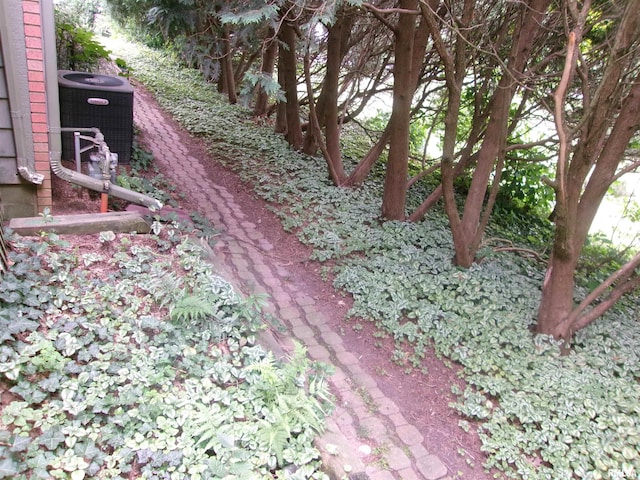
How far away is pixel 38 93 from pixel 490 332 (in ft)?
14.0

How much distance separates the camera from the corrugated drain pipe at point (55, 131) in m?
3.57

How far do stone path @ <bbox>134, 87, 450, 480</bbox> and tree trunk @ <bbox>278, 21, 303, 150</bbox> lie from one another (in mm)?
2189

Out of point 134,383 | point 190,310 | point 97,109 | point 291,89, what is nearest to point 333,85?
point 291,89

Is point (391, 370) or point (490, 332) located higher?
point (490, 332)

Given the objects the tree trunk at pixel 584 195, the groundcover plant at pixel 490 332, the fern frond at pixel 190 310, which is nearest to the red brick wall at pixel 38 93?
the fern frond at pixel 190 310

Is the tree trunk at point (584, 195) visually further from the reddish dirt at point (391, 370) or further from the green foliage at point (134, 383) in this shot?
the green foliage at point (134, 383)

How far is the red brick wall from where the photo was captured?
3449 millimetres

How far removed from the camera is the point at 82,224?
12.1 ft

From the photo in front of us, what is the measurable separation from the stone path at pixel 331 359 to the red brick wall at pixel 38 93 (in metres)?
1.60

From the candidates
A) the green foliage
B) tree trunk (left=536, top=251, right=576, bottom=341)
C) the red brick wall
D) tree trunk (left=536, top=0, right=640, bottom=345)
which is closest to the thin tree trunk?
tree trunk (left=536, top=0, right=640, bottom=345)

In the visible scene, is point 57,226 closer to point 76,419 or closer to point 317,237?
point 76,419

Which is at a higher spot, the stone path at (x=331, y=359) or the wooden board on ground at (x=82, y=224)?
the wooden board on ground at (x=82, y=224)

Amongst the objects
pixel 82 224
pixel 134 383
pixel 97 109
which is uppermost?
pixel 97 109

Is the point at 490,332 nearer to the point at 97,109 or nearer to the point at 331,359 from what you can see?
the point at 331,359
